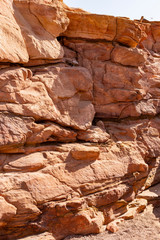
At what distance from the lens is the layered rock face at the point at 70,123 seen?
8.18 meters

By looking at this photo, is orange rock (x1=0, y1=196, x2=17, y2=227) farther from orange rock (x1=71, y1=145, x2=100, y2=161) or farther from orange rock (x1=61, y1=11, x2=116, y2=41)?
orange rock (x1=61, y1=11, x2=116, y2=41)

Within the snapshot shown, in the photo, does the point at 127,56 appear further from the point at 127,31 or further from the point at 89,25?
the point at 89,25

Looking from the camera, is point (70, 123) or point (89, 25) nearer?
point (70, 123)

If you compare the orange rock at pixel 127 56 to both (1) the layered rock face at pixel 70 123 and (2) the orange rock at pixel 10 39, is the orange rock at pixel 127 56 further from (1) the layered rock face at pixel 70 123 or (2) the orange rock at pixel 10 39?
(2) the orange rock at pixel 10 39

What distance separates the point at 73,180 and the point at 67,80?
467 cm

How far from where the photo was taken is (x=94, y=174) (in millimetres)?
9711

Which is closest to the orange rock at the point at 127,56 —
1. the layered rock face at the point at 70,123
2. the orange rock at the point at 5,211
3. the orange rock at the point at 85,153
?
the layered rock face at the point at 70,123

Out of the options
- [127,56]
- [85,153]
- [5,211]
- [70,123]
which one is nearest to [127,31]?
[127,56]

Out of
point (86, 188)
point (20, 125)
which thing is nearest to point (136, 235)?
point (86, 188)

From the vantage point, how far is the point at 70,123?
10109 mm

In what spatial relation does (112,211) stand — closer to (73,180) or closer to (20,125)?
(73,180)

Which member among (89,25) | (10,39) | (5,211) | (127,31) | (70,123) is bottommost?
(5,211)

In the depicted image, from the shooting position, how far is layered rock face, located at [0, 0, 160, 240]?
818 cm

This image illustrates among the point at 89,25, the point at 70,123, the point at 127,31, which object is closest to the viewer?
the point at 70,123
